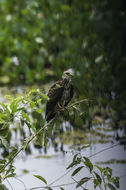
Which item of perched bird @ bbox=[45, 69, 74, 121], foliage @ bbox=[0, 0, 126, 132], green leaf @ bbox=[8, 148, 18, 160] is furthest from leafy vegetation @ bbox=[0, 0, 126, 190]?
green leaf @ bbox=[8, 148, 18, 160]

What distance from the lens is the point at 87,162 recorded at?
152cm

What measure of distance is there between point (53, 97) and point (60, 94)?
4cm

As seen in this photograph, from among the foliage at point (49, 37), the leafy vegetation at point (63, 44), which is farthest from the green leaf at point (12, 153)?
the foliage at point (49, 37)

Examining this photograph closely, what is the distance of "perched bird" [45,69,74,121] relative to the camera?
1.61 metres

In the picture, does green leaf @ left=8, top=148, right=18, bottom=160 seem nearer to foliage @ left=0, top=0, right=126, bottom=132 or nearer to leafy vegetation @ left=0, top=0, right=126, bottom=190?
leafy vegetation @ left=0, top=0, right=126, bottom=190

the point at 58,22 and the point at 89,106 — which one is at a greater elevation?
the point at 58,22

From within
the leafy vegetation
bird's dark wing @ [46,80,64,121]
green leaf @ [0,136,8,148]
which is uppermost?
the leafy vegetation

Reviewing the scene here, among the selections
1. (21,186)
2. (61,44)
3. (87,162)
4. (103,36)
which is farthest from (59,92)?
(61,44)

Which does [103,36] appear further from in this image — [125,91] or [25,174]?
[25,174]

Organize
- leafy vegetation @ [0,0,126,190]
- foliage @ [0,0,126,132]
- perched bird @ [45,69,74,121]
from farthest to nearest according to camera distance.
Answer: foliage @ [0,0,126,132]
leafy vegetation @ [0,0,126,190]
perched bird @ [45,69,74,121]

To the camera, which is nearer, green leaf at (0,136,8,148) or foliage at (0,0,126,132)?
green leaf at (0,136,8,148)

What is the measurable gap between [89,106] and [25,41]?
126 inches

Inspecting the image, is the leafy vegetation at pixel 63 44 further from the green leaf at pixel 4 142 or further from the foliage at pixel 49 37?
the green leaf at pixel 4 142

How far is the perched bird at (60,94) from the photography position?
1613mm
